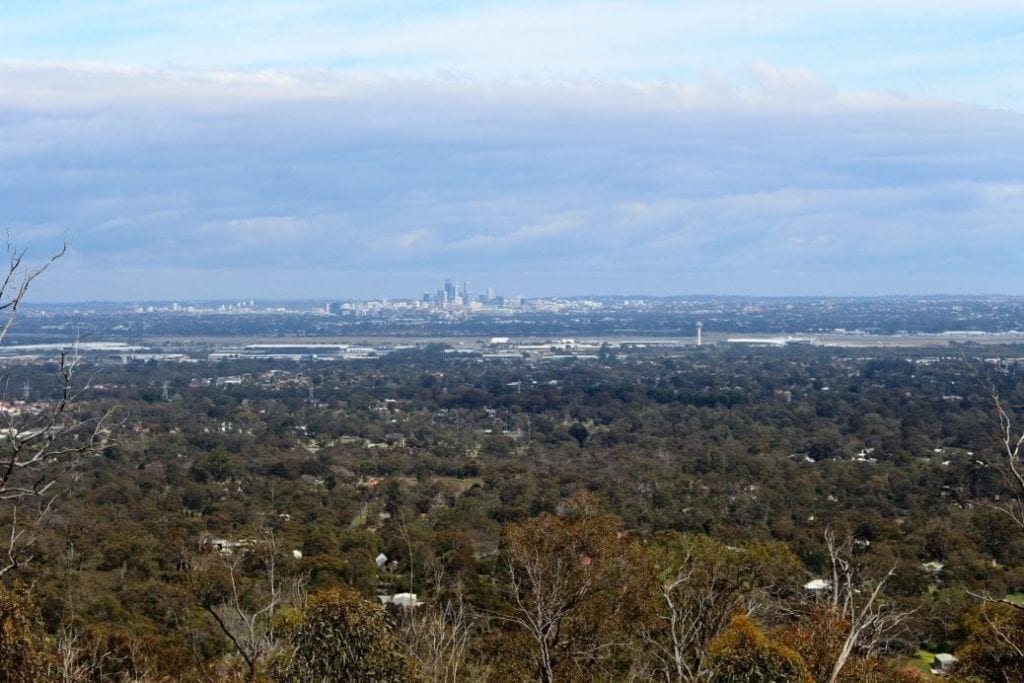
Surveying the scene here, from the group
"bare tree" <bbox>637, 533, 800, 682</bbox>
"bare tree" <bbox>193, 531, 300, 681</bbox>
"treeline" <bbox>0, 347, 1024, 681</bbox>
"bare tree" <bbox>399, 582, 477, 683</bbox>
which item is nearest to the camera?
"bare tree" <bbox>399, 582, 477, 683</bbox>

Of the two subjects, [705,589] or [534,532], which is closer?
[705,589]

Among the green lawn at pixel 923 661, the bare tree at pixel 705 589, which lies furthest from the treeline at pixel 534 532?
the green lawn at pixel 923 661

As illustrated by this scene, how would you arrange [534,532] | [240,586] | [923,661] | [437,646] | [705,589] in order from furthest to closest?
[240,586]
[923,661]
[534,532]
[705,589]
[437,646]

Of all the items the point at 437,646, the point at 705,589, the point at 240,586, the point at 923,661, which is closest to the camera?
the point at 437,646

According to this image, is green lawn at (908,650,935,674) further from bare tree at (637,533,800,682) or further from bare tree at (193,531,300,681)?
bare tree at (193,531,300,681)

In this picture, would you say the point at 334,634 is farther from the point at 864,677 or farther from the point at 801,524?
the point at 801,524

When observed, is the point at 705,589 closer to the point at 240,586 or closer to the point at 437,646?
the point at 437,646

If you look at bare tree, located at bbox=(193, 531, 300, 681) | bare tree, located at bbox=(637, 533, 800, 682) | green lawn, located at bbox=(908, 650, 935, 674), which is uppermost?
bare tree, located at bbox=(637, 533, 800, 682)

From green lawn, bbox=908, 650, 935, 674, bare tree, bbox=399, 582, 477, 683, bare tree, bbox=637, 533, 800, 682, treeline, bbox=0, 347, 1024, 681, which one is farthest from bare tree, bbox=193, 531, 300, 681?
green lawn, bbox=908, 650, 935, 674

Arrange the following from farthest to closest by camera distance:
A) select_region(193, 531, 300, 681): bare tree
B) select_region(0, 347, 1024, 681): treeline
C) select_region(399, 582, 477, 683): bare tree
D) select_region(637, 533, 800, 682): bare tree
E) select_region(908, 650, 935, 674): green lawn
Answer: select_region(193, 531, 300, 681): bare tree, select_region(908, 650, 935, 674): green lawn, select_region(637, 533, 800, 682): bare tree, select_region(0, 347, 1024, 681): treeline, select_region(399, 582, 477, 683): bare tree

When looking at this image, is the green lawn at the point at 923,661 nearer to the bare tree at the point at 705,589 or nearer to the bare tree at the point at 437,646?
the bare tree at the point at 705,589

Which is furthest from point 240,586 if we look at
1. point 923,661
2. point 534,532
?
point 923,661
